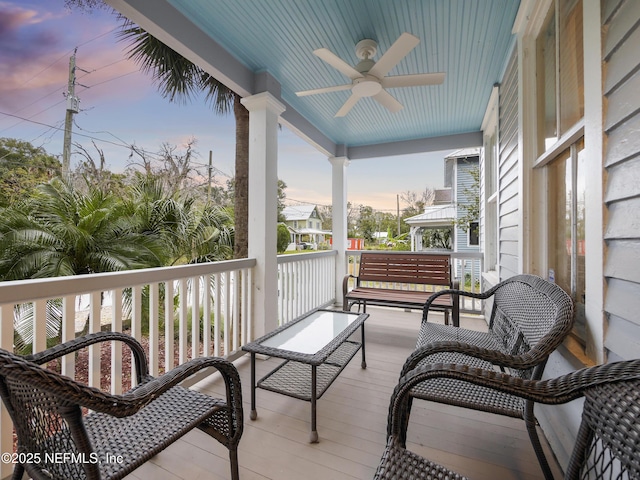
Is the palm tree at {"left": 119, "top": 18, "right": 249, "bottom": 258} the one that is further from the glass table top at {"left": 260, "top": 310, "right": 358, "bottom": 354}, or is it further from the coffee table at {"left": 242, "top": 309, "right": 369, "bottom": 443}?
the coffee table at {"left": 242, "top": 309, "right": 369, "bottom": 443}

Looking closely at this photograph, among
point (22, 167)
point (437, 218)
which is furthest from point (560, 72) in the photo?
point (22, 167)

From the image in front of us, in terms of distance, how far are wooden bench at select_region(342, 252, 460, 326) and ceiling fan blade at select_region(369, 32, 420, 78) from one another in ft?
7.39

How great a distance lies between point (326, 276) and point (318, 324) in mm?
2327

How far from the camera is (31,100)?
23.6ft

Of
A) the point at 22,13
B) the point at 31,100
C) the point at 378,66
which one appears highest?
the point at 22,13

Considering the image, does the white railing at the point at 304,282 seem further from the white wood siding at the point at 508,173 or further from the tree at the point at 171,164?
the tree at the point at 171,164

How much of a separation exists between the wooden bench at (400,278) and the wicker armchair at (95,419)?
229 cm

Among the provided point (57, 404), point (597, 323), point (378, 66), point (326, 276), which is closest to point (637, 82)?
point (597, 323)

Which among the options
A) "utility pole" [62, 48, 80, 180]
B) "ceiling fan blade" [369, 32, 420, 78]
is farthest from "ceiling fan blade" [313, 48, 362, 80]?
"utility pole" [62, 48, 80, 180]

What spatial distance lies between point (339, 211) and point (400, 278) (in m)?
1.57

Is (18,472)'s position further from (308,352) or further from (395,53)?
(395,53)

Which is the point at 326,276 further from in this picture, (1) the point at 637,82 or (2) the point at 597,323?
(1) the point at 637,82

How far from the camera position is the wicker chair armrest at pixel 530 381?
0.76m

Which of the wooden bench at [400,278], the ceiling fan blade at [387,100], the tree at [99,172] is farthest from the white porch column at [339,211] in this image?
the tree at [99,172]
